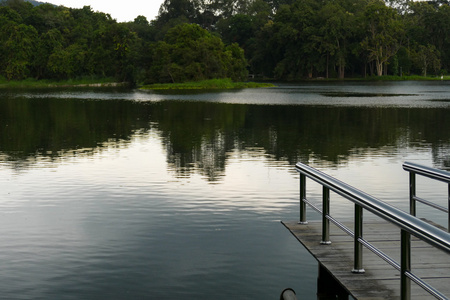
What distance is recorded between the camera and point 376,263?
24.1 ft

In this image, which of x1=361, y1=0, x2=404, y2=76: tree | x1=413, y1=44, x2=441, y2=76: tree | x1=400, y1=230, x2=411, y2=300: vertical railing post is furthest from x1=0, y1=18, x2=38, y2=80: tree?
x1=400, y1=230, x2=411, y2=300: vertical railing post

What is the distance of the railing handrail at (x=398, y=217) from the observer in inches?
185

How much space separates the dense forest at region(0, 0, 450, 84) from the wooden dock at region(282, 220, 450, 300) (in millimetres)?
101198

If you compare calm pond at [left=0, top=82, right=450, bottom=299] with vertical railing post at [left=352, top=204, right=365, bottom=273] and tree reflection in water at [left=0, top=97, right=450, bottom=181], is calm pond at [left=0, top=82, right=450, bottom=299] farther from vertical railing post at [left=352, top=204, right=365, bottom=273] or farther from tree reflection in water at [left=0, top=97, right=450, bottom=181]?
vertical railing post at [left=352, top=204, right=365, bottom=273]

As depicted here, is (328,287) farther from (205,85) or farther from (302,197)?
(205,85)

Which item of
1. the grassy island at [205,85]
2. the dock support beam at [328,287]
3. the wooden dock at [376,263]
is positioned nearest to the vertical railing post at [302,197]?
the wooden dock at [376,263]

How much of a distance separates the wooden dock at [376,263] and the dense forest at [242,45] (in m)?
101

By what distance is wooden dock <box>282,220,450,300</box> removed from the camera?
6449mm

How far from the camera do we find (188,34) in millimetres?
118062

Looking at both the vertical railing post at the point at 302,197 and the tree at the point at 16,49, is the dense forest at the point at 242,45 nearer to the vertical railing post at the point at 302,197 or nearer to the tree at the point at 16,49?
the tree at the point at 16,49

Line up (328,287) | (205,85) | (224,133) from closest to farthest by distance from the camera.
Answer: (328,287), (224,133), (205,85)

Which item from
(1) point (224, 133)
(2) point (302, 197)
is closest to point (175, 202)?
(2) point (302, 197)

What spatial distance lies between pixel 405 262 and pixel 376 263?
5.68ft

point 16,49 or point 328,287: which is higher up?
point 16,49
